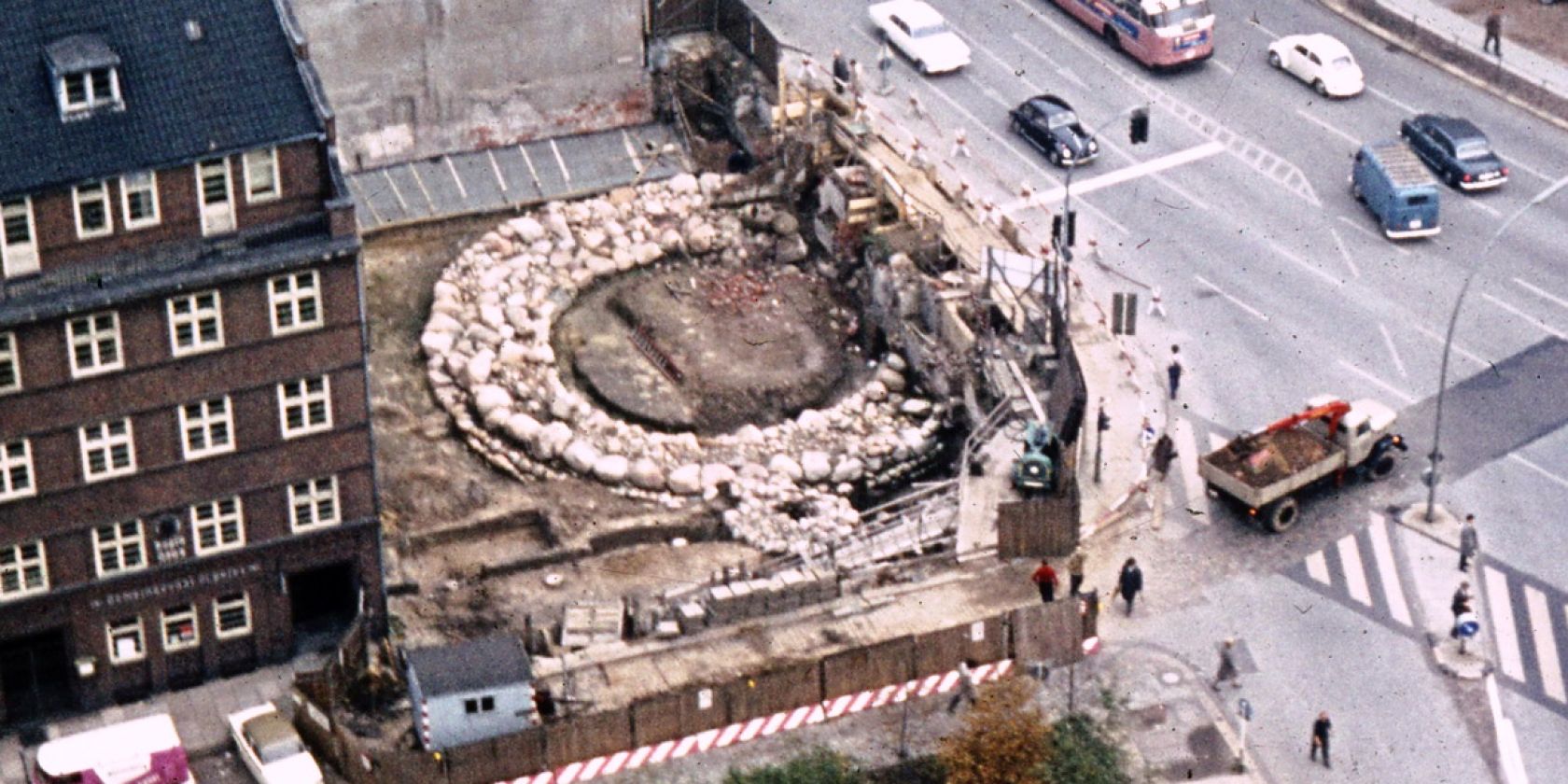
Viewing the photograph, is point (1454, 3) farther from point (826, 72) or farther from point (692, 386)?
point (692, 386)

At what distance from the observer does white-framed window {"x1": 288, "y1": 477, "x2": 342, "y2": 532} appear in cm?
8681

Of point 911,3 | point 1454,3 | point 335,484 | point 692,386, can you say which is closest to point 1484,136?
point 1454,3

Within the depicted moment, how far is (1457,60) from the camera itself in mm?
122750

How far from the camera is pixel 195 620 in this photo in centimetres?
8725

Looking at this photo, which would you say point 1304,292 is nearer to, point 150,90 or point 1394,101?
point 1394,101

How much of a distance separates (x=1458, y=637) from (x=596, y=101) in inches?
1633

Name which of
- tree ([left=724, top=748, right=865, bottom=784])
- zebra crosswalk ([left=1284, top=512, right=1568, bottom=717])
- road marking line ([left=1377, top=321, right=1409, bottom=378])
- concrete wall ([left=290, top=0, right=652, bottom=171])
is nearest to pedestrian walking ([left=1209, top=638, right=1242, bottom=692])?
zebra crosswalk ([left=1284, top=512, right=1568, bottom=717])

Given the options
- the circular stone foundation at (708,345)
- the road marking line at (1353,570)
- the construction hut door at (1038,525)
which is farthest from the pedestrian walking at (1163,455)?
the circular stone foundation at (708,345)

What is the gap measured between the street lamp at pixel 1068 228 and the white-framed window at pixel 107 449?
30.2 meters

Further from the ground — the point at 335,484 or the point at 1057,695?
the point at 335,484

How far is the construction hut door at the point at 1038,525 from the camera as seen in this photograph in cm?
9294

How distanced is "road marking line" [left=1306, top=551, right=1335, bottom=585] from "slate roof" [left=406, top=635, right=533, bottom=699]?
24373 mm

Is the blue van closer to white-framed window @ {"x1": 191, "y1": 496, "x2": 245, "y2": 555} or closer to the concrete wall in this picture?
the concrete wall

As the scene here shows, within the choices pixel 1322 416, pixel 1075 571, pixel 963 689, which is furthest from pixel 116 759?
pixel 1322 416
